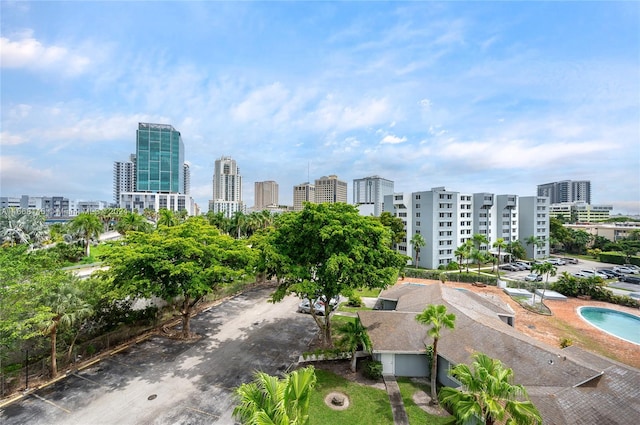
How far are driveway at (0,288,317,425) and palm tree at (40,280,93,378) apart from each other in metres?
2.59

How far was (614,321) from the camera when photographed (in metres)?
26.6

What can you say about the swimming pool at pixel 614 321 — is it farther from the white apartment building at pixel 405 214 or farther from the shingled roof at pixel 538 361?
the white apartment building at pixel 405 214

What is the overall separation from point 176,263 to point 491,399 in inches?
703

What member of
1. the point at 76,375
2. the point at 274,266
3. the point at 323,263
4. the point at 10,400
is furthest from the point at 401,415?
the point at 10,400

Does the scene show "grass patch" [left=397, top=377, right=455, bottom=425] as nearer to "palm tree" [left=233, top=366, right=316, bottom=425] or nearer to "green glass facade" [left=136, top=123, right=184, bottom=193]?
"palm tree" [left=233, top=366, right=316, bottom=425]

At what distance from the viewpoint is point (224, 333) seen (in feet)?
71.5

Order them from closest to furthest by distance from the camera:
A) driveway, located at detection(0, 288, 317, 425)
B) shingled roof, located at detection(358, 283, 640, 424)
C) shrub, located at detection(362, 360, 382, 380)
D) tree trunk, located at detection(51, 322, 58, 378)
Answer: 1. shingled roof, located at detection(358, 283, 640, 424)
2. driveway, located at detection(0, 288, 317, 425)
3. tree trunk, located at detection(51, 322, 58, 378)
4. shrub, located at detection(362, 360, 382, 380)

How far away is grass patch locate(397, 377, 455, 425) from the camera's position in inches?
513

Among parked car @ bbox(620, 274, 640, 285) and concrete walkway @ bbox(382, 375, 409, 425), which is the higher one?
concrete walkway @ bbox(382, 375, 409, 425)

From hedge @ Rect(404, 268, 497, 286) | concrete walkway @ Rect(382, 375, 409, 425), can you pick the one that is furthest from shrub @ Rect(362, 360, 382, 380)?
hedge @ Rect(404, 268, 497, 286)

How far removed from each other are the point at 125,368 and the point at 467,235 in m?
57.6

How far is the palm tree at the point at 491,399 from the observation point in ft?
29.3

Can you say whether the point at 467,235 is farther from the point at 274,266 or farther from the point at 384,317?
the point at 274,266

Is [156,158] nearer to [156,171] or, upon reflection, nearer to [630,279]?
[156,171]
